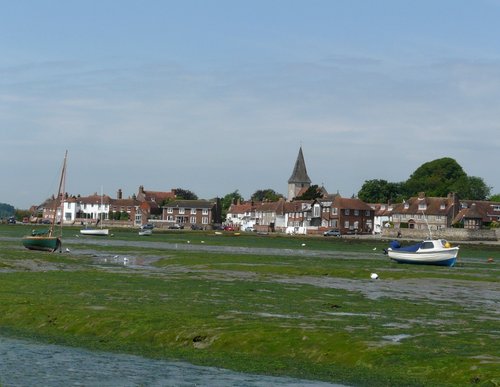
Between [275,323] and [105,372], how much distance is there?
28.2 feet

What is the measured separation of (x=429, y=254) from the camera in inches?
3260

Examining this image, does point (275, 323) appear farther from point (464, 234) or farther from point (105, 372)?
point (464, 234)

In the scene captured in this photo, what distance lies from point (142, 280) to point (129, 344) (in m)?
21.3

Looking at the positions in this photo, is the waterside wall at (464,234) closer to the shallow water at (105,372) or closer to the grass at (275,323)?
the grass at (275,323)

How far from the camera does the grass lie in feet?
87.7

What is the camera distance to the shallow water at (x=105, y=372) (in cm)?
2433

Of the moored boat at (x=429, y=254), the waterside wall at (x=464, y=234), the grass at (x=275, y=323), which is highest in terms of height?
the waterside wall at (x=464, y=234)

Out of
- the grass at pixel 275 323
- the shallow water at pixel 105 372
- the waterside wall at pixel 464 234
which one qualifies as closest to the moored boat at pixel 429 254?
the grass at pixel 275 323

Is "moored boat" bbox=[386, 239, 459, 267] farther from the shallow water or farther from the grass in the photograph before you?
the shallow water

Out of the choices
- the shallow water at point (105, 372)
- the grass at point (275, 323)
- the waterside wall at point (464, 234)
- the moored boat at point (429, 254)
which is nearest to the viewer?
the shallow water at point (105, 372)

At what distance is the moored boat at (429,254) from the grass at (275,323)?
27.0 metres

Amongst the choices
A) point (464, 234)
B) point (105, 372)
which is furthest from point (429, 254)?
point (464, 234)

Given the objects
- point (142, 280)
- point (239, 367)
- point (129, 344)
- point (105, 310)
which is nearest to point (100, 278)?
point (142, 280)

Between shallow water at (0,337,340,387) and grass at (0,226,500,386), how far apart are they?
992mm
